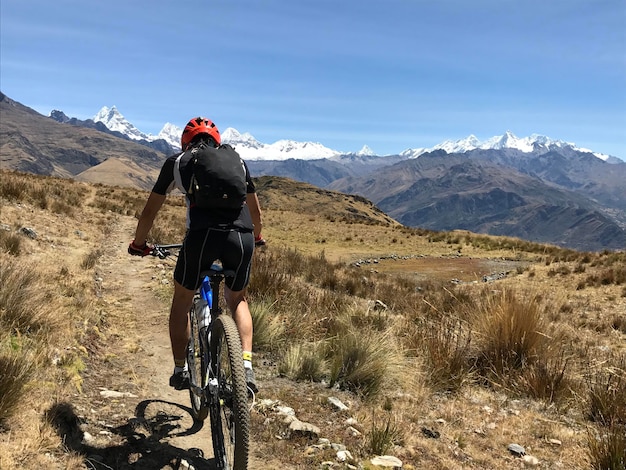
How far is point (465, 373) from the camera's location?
Result: 6020 millimetres

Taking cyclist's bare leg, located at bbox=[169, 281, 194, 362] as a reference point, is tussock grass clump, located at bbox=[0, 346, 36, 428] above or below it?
below

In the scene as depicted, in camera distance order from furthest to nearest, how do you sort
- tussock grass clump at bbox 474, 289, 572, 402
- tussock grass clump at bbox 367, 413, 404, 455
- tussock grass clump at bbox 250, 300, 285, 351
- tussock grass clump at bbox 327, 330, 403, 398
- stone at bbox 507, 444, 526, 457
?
tussock grass clump at bbox 250, 300, 285, 351 → tussock grass clump at bbox 474, 289, 572, 402 → tussock grass clump at bbox 327, 330, 403, 398 → stone at bbox 507, 444, 526, 457 → tussock grass clump at bbox 367, 413, 404, 455

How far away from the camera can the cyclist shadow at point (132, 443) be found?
12.3 feet

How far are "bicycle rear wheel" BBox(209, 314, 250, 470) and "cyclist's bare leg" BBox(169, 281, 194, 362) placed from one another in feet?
1.59

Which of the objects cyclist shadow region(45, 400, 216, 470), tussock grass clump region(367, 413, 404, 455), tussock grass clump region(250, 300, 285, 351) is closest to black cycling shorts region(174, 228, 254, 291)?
cyclist shadow region(45, 400, 216, 470)

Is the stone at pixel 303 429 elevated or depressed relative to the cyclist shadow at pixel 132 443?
elevated

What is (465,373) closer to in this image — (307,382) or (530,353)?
(530,353)

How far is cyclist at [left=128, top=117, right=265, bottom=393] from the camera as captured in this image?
371 centimetres

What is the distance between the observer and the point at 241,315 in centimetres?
402

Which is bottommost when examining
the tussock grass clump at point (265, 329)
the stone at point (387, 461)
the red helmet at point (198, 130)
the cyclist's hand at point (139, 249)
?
the stone at point (387, 461)

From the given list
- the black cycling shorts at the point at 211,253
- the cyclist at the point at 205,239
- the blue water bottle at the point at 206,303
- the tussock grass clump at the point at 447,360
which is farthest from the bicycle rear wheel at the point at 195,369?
the tussock grass clump at the point at 447,360

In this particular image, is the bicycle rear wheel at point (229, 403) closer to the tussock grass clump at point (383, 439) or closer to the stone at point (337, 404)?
the tussock grass clump at point (383, 439)

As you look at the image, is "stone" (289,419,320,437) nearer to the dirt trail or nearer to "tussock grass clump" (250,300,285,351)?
the dirt trail

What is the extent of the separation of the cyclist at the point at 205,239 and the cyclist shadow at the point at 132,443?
1109 millimetres
